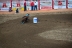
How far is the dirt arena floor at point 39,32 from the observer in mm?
7746

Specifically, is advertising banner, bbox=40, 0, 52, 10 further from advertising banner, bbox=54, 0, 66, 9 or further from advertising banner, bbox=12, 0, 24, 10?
advertising banner, bbox=12, 0, 24, 10

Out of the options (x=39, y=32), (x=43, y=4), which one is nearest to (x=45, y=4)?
(x=43, y=4)

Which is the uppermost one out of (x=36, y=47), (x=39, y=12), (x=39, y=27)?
(x=39, y=12)

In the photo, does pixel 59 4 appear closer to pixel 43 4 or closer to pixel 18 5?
pixel 43 4

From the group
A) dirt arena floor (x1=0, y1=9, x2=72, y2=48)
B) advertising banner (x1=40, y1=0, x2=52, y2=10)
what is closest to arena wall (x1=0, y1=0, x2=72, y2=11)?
advertising banner (x1=40, y1=0, x2=52, y2=10)

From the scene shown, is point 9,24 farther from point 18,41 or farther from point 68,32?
point 68,32

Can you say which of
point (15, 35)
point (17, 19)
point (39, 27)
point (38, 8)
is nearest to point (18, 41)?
point (15, 35)

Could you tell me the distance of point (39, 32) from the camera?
858cm

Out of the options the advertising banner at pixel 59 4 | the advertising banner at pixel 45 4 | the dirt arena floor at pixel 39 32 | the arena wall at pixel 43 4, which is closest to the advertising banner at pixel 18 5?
the arena wall at pixel 43 4

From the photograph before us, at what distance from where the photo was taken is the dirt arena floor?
7.75m

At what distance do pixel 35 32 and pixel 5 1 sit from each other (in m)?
4.17

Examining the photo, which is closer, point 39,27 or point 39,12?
point 39,27

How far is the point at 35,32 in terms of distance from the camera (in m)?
8.57

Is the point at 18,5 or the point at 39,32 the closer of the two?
the point at 39,32
